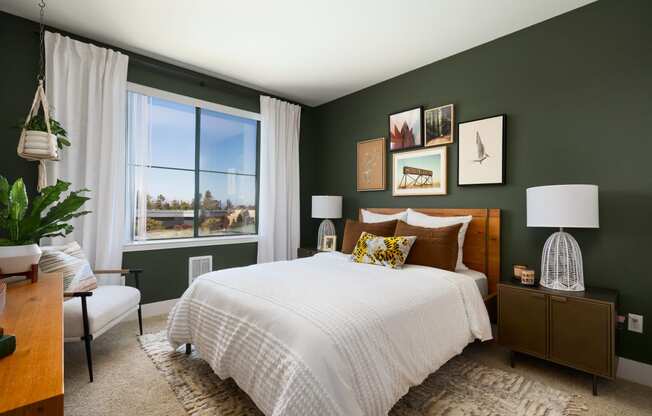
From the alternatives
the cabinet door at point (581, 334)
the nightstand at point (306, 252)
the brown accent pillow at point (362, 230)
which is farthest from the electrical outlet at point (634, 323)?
the nightstand at point (306, 252)

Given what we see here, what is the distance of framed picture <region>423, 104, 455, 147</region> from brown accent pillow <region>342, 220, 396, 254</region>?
100 cm

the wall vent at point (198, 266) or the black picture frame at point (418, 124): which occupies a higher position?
the black picture frame at point (418, 124)

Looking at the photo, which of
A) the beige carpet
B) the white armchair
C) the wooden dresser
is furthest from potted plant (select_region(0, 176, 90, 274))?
the beige carpet

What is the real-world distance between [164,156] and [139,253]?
1126 millimetres

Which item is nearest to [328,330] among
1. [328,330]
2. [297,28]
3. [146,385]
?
[328,330]

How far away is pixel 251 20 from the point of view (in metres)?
2.65

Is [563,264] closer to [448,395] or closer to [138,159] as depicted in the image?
[448,395]

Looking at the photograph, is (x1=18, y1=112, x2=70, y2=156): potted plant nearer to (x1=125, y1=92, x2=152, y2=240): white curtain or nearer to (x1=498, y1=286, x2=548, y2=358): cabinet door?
(x1=125, y1=92, x2=152, y2=240): white curtain

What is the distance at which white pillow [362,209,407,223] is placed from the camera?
331cm

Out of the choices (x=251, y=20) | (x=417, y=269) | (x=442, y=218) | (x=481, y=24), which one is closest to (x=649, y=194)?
(x=442, y=218)

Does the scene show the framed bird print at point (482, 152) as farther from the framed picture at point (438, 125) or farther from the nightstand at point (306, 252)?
the nightstand at point (306, 252)

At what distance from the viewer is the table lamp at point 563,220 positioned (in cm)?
205

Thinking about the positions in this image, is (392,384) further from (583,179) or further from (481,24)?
(481,24)

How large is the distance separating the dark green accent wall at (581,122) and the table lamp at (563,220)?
10.4 inches
